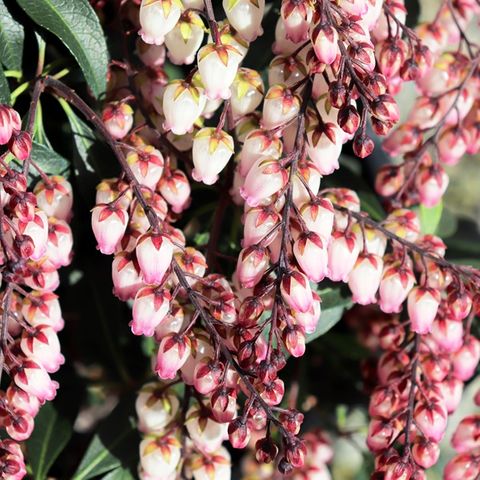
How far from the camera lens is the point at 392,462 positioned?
605mm

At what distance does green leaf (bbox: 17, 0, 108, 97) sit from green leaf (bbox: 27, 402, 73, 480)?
0.28m

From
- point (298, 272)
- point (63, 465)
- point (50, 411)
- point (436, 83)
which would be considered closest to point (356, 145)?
point (298, 272)

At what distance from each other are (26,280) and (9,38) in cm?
19

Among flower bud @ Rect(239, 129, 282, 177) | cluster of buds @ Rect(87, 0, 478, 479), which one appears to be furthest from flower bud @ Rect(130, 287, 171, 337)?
flower bud @ Rect(239, 129, 282, 177)

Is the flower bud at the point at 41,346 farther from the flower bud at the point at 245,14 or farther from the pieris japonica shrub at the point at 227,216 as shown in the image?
the flower bud at the point at 245,14

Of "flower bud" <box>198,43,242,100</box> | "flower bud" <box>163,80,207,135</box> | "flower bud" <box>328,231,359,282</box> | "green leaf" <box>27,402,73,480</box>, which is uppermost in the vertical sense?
"flower bud" <box>198,43,242,100</box>

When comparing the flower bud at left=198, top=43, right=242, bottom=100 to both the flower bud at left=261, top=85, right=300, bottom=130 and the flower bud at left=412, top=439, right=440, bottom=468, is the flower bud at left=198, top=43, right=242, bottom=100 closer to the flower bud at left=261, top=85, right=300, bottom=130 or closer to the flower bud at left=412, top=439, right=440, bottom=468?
the flower bud at left=261, top=85, right=300, bottom=130

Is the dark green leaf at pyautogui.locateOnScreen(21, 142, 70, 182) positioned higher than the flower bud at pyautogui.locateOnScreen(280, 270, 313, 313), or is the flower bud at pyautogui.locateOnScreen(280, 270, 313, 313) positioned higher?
the flower bud at pyautogui.locateOnScreen(280, 270, 313, 313)

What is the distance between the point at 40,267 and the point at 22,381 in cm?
8

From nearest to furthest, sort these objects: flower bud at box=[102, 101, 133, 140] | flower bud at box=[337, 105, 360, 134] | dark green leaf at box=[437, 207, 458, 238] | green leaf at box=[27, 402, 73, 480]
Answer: flower bud at box=[337, 105, 360, 134] → flower bud at box=[102, 101, 133, 140] → green leaf at box=[27, 402, 73, 480] → dark green leaf at box=[437, 207, 458, 238]

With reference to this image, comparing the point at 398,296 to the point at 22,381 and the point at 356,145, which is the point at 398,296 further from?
the point at 22,381

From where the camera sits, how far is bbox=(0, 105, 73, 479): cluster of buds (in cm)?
54

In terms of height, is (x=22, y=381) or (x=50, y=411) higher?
(x=22, y=381)

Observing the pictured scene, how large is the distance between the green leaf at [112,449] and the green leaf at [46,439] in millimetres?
42
